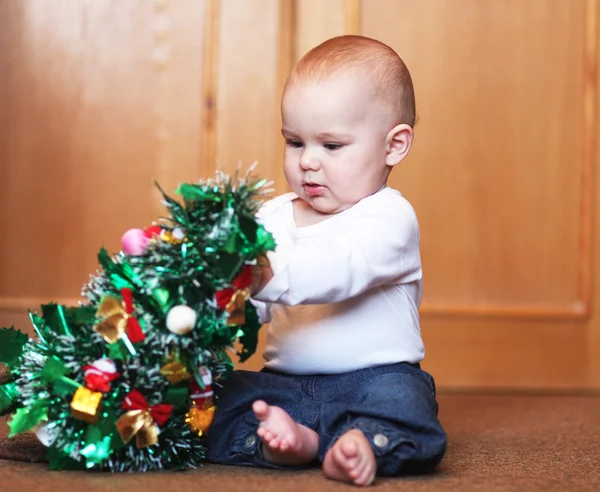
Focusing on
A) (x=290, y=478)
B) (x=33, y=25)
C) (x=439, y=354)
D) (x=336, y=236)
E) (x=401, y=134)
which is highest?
(x=33, y=25)

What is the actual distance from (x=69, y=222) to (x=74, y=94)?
0.85 ft

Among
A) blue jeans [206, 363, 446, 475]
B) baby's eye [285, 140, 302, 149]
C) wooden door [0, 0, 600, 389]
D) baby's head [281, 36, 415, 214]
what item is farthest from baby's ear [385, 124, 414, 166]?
wooden door [0, 0, 600, 389]

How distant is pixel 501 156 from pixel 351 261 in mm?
997

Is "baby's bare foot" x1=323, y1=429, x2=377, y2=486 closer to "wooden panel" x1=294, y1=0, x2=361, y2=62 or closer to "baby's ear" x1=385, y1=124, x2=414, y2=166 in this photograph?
"baby's ear" x1=385, y1=124, x2=414, y2=166

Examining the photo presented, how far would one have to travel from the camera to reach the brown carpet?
811 millimetres

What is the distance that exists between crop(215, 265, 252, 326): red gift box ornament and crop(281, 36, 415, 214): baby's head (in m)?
0.22

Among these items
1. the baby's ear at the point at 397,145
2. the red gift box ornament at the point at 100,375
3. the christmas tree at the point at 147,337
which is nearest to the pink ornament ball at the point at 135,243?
the christmas tree at the point at 147,337

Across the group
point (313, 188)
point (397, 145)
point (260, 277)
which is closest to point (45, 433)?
point (260, 277)

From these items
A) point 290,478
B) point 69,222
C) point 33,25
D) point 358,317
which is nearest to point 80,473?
point 290,478

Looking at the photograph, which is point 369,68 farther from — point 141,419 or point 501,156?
point 501,156

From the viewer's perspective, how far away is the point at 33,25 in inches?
68.9

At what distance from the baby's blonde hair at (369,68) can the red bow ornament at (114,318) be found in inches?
14.5

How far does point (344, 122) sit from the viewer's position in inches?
40.3

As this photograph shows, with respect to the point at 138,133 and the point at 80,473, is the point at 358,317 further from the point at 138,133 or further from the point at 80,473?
the point at 138,133
